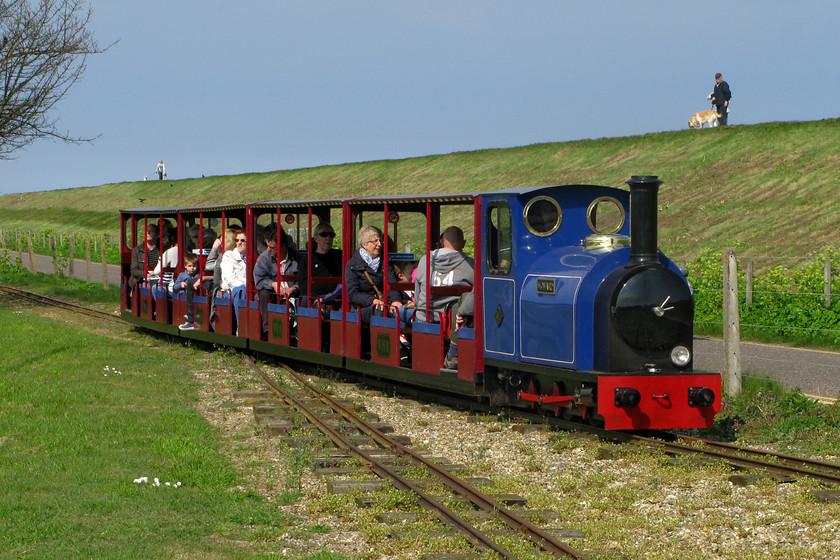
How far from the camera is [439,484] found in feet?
26.5

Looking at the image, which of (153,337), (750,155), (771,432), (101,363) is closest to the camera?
(771,432)

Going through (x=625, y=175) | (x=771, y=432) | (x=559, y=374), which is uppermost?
(x=625, y=175)

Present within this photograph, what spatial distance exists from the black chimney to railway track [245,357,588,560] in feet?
8.38

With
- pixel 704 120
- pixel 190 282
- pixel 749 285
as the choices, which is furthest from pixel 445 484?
pixel 704 120

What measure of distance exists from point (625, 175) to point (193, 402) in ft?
103

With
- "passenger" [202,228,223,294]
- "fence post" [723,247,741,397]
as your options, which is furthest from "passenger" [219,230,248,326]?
"fence post" [723,247,741,397]

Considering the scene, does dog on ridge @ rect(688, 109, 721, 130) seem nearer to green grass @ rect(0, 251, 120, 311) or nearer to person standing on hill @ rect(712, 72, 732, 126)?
person standing on hill @ rect(712, 72, 732, 126)

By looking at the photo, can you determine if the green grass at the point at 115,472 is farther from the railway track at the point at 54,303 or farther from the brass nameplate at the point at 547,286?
the railway track at the point at 54,303

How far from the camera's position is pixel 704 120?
4759 centimetres

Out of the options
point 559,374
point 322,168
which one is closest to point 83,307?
point 559,374

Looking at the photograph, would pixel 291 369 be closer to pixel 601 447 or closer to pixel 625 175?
pixel 601 447

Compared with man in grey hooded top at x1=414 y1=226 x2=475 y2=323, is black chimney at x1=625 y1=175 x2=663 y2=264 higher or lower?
higher

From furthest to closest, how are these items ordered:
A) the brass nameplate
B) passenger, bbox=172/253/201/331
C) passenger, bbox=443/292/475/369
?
passenger, bbox=172/253/201/331 → passenger, bbox=443/292/475/369 → the brass nameplate

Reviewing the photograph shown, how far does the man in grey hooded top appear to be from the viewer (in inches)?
462
